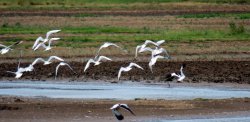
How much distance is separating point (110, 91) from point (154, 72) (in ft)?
12.3

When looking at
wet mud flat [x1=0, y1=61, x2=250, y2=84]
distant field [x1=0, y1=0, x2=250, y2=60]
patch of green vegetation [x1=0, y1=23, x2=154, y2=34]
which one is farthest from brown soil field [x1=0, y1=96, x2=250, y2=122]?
patch of green vegetation [x1=0, y1=23, x2=154, y2=34]

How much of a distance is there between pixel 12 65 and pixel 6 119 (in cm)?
1067

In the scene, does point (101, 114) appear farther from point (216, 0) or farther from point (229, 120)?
point (216, 0)

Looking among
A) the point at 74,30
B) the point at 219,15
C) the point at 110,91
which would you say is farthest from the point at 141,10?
the point at 110,91

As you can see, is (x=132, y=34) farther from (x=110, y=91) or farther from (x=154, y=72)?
(x=110, y=91)

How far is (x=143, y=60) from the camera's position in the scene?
30.2 meters

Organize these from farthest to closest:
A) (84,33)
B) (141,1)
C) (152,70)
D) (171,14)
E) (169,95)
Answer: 1. (141,1)
2. (171,14)
3. (84,33)
4. (152,70)
5. (169,95)

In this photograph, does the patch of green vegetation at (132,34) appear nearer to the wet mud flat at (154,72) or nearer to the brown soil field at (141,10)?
the wet mud flat at (154,72)

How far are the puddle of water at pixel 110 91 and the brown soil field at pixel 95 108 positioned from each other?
99 cm

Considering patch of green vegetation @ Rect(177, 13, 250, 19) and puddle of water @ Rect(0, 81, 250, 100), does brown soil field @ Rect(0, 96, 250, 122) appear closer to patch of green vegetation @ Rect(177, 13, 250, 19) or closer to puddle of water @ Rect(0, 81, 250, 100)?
puddle of water @ Rect(0, 81, 250, 100)

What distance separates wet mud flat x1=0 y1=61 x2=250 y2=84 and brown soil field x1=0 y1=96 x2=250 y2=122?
4.56 metres

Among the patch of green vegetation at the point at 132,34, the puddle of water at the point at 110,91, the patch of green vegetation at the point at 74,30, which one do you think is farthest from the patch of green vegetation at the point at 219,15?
the puddle of water at the point at 110,91

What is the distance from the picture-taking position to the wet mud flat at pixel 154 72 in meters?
25.9

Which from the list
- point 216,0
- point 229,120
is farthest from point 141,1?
point 229,120
